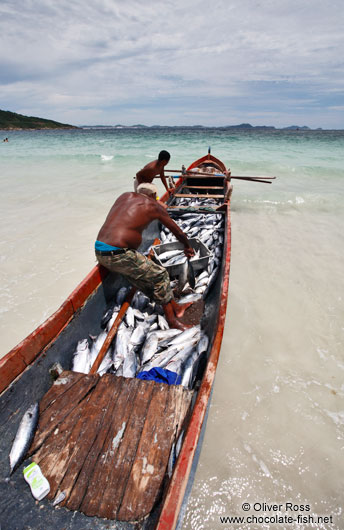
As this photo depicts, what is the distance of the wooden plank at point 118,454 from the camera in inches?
86.4

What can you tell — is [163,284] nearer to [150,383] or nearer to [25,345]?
[150,383]

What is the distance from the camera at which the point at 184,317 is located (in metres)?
4.70

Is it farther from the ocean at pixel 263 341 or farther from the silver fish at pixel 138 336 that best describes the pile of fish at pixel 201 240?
the silver fish at pixel 138 336

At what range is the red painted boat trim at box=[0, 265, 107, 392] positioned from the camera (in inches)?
99.9

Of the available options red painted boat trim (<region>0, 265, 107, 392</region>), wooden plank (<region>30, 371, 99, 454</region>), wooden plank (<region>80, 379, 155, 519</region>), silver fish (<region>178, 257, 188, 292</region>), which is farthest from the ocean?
red painted boat trim (<region>0, 265, 107, 392</region>)

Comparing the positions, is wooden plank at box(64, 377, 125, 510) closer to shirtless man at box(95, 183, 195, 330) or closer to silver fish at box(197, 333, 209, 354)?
silver fish at box(197, 333, 209, 354)

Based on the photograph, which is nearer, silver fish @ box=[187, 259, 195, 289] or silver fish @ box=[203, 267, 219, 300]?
silver fish @ box=[203, 267, 219, 300]

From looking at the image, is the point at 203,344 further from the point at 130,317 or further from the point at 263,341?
the point at 263,341

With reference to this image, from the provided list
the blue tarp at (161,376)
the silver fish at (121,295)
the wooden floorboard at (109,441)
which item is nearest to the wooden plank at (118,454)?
the wooden floorboard at (109,441)

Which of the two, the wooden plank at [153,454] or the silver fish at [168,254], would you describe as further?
the silver fish at [168,254]

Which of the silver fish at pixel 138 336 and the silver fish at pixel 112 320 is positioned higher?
the silver fish at pixel 112 320

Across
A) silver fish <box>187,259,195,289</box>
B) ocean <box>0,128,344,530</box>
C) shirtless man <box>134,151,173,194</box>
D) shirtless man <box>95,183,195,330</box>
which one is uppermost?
shirtless man <box>134,151,173,194</box>

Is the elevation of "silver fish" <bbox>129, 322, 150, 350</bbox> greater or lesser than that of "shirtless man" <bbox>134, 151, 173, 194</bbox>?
lesser

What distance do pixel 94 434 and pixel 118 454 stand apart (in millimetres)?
311
